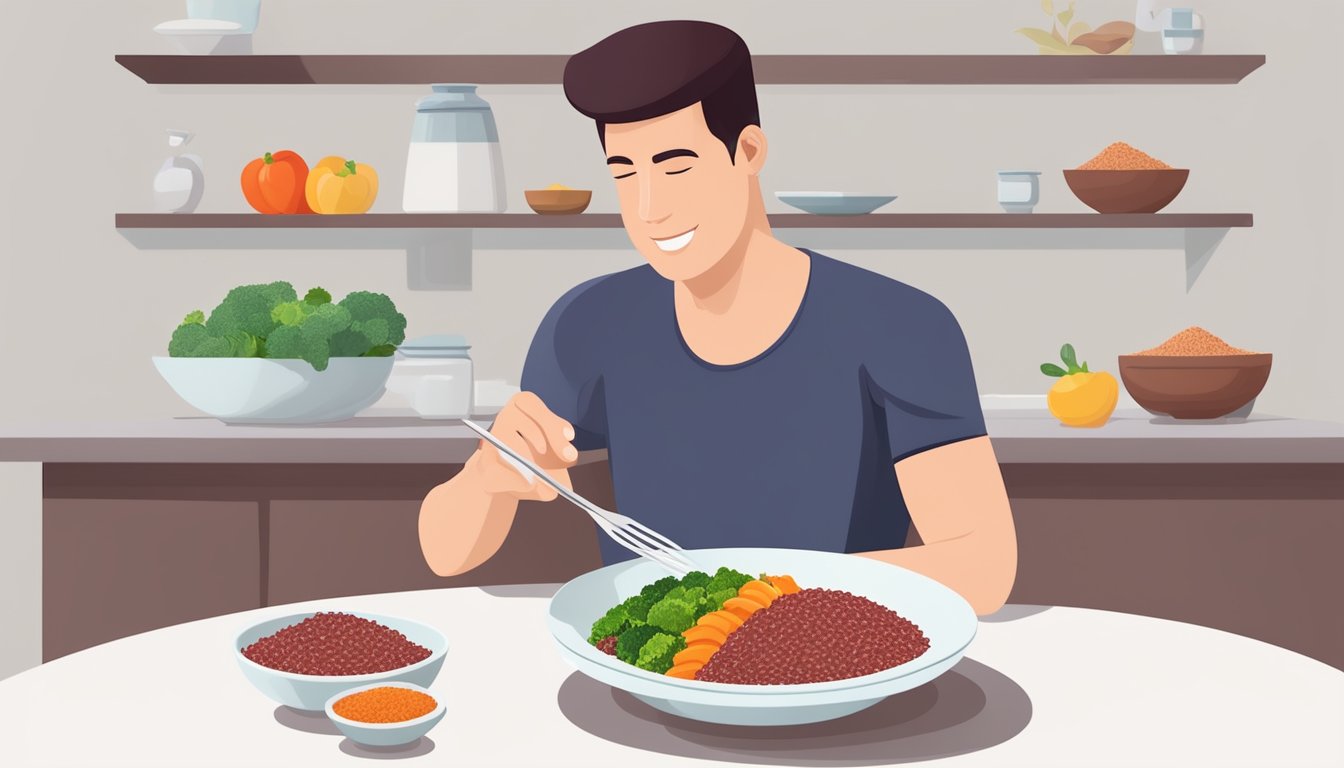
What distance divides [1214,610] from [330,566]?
1596mm

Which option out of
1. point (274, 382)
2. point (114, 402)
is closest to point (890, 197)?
point (274, 382)

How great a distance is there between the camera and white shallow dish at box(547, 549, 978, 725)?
885mm

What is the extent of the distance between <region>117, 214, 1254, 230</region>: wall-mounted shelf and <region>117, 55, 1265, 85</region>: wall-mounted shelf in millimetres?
301

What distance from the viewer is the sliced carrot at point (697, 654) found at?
96cm

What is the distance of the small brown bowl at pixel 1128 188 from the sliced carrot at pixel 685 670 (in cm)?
218

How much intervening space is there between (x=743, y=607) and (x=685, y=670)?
0.25 feet

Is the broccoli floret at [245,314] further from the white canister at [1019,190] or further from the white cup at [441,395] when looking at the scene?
the white canister at [1019,190]

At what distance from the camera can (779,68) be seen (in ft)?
9.16

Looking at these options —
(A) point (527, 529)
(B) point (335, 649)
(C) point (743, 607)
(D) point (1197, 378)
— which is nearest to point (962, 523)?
(C) point (743, 607)

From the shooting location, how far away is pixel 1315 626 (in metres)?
2.36

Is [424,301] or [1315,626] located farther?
[424,301]

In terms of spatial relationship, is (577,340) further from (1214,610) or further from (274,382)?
(1214,610)

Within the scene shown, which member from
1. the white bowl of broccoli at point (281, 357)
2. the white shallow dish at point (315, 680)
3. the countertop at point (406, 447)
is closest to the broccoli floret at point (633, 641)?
the white shallow dish at point (315, 680)

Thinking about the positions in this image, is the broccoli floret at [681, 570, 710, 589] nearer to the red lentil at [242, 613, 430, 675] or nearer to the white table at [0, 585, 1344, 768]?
the white table at [0, 585, 1344, 768]
